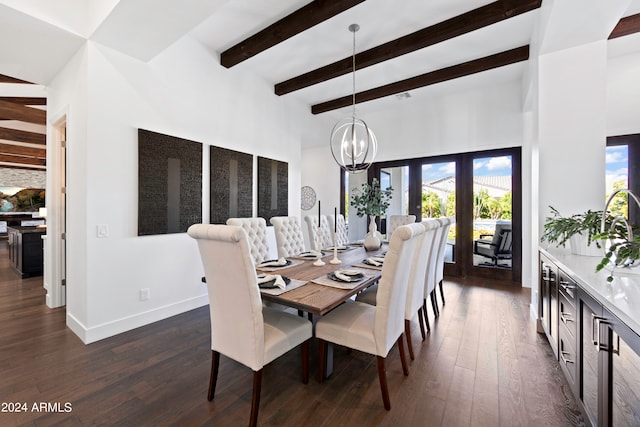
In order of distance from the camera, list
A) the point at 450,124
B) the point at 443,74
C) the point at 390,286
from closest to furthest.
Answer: the point at 390,286
the point at 443,74
the point at 450,124

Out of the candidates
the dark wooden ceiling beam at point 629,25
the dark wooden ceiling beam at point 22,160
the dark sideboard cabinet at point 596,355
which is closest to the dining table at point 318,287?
the dark sideboard cabinet at point 596,355

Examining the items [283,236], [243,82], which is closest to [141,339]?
[283,236]

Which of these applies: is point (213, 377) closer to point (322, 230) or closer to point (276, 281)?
point (276, 281)

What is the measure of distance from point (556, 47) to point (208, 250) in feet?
11.6

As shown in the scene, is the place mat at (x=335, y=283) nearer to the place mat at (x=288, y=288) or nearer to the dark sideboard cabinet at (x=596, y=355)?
the place mat at (x=288, y=288)

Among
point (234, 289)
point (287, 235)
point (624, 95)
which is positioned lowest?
point (234, 289)

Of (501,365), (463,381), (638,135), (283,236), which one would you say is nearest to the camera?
(463,381)

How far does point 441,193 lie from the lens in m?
5.12

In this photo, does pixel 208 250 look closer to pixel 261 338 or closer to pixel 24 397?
pixel 261 338

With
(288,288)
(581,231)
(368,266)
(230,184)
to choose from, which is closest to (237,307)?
(288,288)

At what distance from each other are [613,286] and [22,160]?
45.5 feet

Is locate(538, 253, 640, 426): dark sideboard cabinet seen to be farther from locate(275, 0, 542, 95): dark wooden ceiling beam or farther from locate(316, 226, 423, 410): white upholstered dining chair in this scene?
locate(275, 0, 542, 95): dark wooden ceiling beam

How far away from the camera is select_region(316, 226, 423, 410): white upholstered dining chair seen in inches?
64.5

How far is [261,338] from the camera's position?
1528 mm
